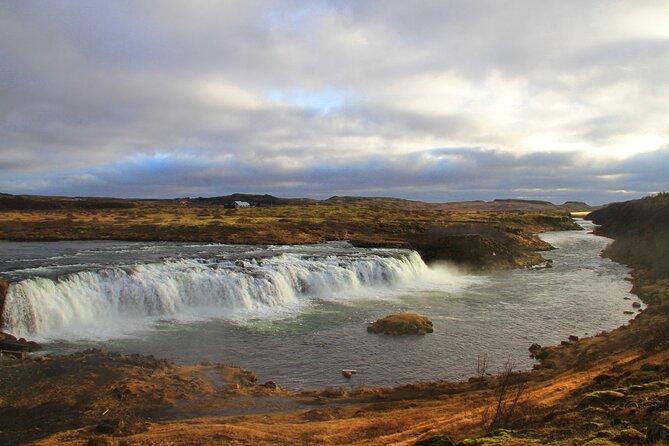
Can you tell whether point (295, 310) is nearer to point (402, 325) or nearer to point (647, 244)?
point (402, 325)

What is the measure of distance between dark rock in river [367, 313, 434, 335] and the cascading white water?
23.0ft

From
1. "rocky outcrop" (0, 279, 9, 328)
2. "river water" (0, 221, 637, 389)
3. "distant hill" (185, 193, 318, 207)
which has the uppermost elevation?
"distant hill" (185, 193, 318, 207)

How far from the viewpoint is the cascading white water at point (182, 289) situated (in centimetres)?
2109

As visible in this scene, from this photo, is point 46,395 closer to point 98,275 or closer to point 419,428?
point 419,428

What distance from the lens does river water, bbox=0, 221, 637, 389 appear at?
17766 mm

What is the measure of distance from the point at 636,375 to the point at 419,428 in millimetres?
5480

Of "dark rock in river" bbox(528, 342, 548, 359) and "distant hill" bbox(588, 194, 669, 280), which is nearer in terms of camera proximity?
"dark rock in river" bbox(528, 342, 548, 359)

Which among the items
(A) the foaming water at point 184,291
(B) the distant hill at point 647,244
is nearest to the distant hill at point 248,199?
(B) the distant hill at point 647,244

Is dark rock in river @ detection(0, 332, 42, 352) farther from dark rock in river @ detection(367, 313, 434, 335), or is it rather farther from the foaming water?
dark rock in river @ detection(367, 313, 434, 335)

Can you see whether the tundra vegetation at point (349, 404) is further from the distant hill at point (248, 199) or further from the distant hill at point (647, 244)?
the distant hill at point (248, 199)

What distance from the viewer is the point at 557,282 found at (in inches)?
1404

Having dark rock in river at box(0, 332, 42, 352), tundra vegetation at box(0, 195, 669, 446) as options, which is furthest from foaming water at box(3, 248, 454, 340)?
tundra vegetation at box(0, 195, 669, 446)

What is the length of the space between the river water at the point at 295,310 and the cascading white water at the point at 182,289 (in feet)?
0.22

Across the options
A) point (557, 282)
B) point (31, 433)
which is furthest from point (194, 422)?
point (557, 282)
